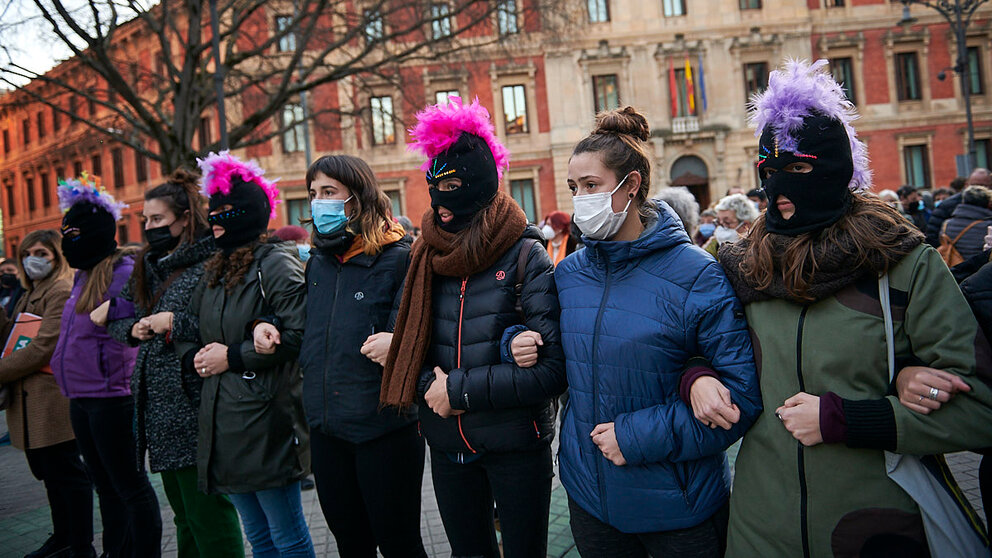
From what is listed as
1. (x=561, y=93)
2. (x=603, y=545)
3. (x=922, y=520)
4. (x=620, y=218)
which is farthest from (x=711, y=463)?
(x=561, y=93)

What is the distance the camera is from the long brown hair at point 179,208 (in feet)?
13.3

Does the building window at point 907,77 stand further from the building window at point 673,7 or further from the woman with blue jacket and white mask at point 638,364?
the woman with blue jacket and white mask at point 638,364

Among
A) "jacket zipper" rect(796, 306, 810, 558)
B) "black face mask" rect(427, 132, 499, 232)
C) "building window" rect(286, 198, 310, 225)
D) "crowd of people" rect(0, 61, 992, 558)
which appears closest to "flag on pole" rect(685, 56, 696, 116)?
"building window" rect(286, 198, 310, 225)

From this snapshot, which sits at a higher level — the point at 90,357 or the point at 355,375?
the point at 90,357

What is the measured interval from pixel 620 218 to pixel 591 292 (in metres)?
0.31

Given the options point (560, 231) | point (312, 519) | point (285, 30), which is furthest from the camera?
point (285, 30)

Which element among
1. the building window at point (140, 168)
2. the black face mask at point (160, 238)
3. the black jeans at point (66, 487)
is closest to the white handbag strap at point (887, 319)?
the black face mask at point (160, 238)

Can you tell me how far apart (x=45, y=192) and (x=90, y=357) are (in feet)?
150

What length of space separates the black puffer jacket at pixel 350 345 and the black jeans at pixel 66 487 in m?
2.56

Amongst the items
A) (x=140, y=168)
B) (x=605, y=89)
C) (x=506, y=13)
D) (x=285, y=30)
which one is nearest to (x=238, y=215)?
(x=285, y=30)

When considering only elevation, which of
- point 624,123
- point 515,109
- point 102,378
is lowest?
point 102,378

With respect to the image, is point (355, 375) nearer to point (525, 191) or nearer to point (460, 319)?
point (460, 319)

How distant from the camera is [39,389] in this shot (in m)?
4.80

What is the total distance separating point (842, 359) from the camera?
6.86 feet
